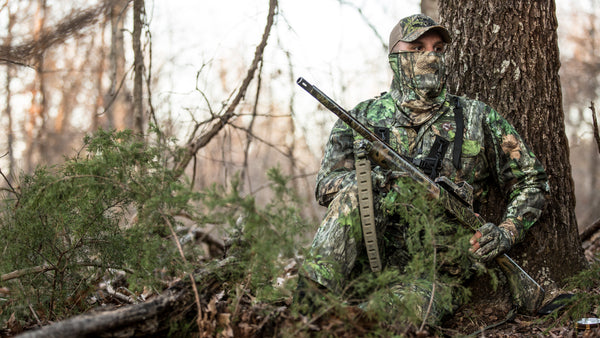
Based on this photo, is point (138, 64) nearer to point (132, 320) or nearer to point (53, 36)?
point (53, 36)

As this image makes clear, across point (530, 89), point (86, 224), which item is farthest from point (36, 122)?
point (530, 89)

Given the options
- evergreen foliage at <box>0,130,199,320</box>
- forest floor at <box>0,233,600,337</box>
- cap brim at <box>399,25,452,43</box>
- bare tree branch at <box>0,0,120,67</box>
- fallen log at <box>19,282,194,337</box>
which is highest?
bare tree branch at <box>0,0,120,67</box>

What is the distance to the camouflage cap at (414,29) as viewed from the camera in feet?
12.8

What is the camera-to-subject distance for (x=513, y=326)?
12.3 feet

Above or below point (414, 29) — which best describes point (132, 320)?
below

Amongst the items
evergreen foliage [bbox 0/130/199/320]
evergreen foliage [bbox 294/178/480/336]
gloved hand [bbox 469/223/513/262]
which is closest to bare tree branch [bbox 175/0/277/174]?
evergreen foliage [bbox 0/130/199/320]

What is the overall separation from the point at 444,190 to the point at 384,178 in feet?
1.41

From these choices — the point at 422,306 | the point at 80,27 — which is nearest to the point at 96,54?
the point at 80,27

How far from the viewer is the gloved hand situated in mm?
3531

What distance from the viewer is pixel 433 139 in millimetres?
3928

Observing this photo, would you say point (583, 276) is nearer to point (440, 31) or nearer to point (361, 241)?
point (361, 241)

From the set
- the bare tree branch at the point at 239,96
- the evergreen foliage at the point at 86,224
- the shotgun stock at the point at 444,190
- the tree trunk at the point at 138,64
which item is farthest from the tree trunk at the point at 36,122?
the shotgun stock at the point at 444,190

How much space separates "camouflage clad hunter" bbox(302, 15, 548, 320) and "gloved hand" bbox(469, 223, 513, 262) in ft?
0.18

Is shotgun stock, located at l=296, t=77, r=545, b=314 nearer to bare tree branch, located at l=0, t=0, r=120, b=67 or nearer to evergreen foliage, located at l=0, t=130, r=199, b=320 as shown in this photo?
evergreen foliage, located at l=0, t=130, r=199, b=320
